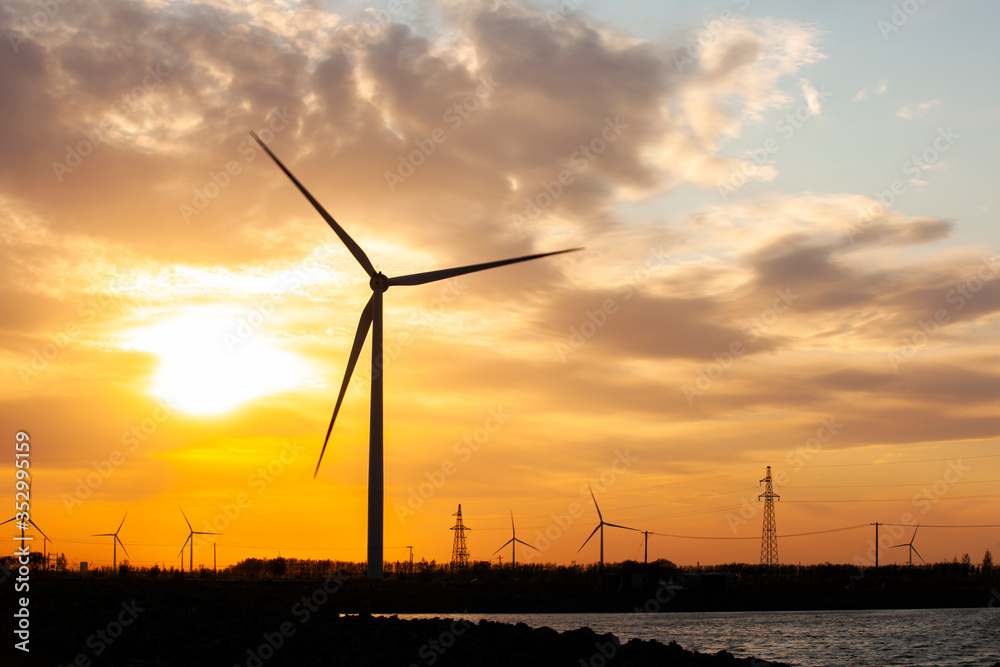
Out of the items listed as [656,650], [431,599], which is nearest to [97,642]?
[656,650]

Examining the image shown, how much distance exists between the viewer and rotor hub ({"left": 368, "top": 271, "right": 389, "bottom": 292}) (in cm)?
7275

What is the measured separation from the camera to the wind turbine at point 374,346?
68125mm

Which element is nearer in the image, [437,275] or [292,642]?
[292,642]

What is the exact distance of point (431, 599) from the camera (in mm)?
109750

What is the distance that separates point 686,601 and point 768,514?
20596mm

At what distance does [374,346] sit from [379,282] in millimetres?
5663

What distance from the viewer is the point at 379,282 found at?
7294cm

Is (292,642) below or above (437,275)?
below

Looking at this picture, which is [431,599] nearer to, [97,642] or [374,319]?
[374,319]
